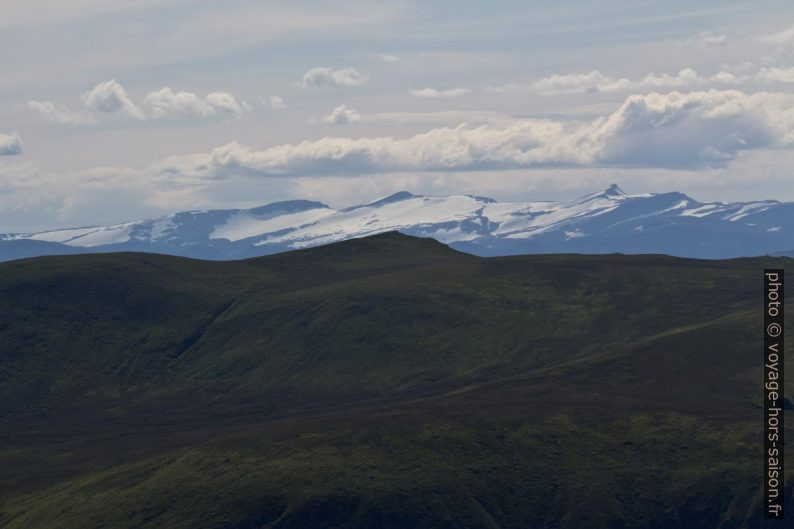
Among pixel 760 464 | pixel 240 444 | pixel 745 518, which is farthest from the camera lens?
pixel 240 444

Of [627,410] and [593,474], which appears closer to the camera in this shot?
[593,474]

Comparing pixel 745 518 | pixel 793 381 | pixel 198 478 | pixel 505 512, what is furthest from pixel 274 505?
pixel 793 381

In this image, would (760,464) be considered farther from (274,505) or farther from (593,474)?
(274,505)

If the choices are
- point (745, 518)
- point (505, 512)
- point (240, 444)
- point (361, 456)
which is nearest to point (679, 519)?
point (745, 518)

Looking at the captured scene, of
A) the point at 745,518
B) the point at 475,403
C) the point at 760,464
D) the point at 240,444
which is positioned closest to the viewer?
the point at 745,518

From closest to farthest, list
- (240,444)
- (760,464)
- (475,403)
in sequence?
(760,464), (240,444), (475,403)

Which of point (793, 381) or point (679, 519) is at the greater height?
point (793, 381)

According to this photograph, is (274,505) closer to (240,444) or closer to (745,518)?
(240,444)

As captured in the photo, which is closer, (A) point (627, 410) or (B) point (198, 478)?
(B) point (198, 478)

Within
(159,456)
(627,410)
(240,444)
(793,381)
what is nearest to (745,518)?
(627,410)
